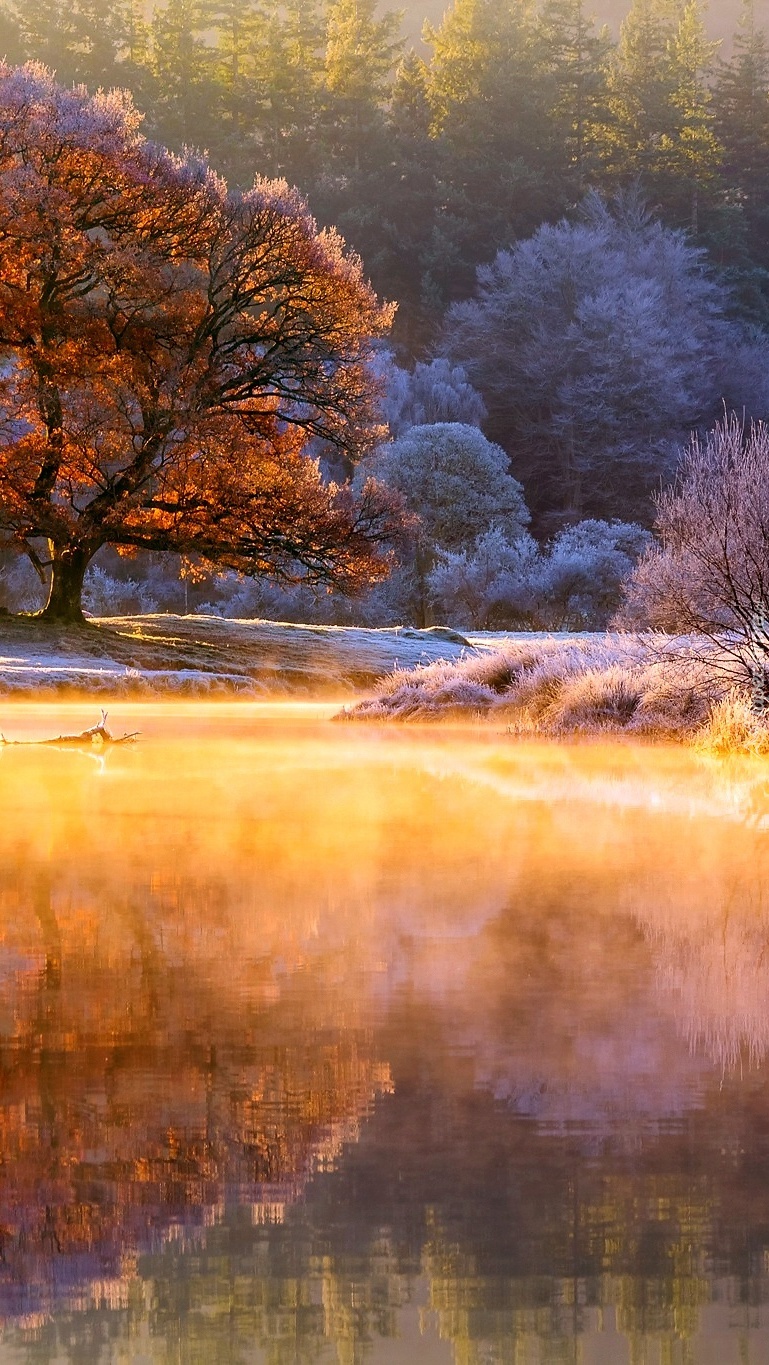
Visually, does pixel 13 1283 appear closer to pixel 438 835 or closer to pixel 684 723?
pixel 438 835

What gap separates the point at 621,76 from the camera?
6788 cm

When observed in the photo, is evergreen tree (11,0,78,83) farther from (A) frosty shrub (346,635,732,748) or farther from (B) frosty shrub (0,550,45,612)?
(A) frosty shrub (346,635,732,748)

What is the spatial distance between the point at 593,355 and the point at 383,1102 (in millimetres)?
51492

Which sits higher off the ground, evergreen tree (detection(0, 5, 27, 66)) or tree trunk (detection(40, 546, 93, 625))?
evergreen tree (detection(0, 5, 27, 66))

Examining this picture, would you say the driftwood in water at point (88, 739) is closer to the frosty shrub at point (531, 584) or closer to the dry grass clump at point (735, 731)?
the dry grass clump at point (735, 731)

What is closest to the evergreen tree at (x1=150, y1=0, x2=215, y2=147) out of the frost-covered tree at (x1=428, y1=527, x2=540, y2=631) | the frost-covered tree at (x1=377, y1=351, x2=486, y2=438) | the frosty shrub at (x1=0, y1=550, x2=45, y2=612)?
the frost-covered tree at (x1=377, y1=351, x2=486, y2=438)

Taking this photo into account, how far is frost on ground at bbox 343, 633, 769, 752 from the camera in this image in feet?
41.5

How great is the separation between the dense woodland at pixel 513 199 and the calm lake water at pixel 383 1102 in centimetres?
3587

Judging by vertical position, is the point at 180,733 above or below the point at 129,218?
below

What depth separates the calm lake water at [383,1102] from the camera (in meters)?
1.66

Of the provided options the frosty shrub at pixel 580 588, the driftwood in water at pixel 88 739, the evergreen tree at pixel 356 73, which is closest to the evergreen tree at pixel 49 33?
the evergreen tree at pixel 356 73

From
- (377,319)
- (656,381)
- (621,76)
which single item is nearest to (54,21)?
(621,76)

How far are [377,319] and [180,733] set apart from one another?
45.6 feet

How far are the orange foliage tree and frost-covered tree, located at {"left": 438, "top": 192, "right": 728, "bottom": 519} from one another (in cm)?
2687
